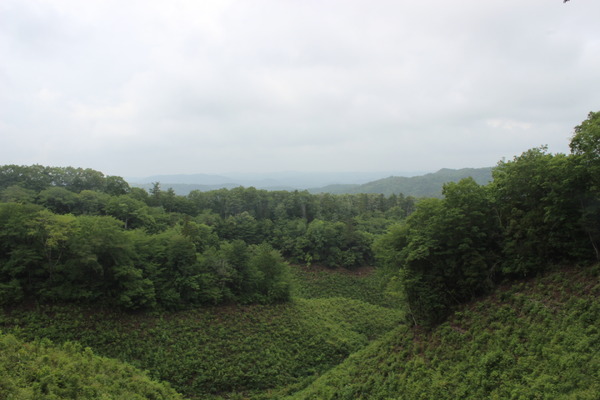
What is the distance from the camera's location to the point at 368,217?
2023 inches

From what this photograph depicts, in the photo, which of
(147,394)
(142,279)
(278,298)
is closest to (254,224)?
(278,298)

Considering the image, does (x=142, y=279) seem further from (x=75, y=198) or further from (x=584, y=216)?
(x=584, y=216)

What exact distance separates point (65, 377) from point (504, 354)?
15.0m

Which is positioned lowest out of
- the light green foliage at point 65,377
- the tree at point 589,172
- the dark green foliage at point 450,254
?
the light green foliage at point 65,377

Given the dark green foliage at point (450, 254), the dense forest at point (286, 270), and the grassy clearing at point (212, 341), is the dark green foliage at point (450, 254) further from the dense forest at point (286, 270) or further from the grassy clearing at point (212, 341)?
the grassy clearing at point (212, 341)

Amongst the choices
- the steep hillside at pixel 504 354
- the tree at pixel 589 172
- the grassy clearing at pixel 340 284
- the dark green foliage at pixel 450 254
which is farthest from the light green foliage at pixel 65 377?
the tree at pixel 589 172

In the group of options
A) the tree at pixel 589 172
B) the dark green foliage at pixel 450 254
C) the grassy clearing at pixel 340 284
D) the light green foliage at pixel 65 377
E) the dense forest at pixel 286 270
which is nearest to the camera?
the light green foliage at pixel 65 377

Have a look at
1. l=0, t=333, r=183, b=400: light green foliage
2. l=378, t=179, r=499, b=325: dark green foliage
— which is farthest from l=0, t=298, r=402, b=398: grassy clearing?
l=378, t=179, r=499, b=325: dark green foliage

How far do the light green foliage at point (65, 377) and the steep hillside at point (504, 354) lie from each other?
7.59 meters

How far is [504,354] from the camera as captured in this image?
9.80 meters

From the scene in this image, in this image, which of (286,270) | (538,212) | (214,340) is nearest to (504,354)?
(538,212)

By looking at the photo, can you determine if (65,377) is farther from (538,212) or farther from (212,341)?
(538,212)

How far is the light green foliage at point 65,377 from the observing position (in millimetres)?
9156

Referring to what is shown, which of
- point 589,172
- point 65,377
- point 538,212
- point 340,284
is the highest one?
point 589,172
